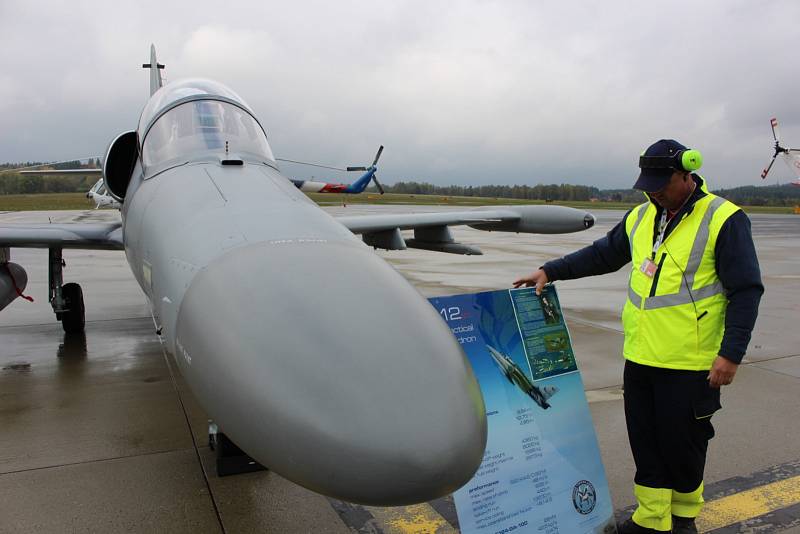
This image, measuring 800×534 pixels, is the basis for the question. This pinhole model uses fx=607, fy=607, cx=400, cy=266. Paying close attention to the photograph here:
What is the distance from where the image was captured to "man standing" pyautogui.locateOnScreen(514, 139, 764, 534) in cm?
288

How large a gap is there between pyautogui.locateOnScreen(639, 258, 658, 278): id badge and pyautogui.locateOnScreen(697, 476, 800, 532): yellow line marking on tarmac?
150 cm

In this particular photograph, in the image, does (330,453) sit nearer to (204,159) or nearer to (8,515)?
(8,515)

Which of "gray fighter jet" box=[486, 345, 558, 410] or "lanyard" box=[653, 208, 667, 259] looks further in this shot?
"lanyard" box=[653, 208, 667, 259]

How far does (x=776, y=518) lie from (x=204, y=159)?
4.30 m

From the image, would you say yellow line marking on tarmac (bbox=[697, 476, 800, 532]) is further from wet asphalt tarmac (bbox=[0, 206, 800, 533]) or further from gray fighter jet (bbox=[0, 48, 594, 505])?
gray fighter jet (bbox=[0, 48, 594, 505])

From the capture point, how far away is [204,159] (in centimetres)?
438

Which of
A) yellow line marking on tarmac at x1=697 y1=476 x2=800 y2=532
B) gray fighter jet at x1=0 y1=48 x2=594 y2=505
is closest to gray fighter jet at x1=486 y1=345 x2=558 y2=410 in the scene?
gray fighter jet at x1=0 y1=48 x2=594 y2=505

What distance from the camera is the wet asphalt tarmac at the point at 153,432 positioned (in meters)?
3.51

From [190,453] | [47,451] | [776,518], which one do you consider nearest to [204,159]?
[190,453]

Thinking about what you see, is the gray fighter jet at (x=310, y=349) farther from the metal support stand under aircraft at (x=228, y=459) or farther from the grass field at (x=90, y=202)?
the grass field at (x=90, y=202)

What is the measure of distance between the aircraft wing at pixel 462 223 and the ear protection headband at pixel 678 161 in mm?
5602

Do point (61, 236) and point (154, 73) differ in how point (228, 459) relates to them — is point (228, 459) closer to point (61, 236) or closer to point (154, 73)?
point (61, 236)

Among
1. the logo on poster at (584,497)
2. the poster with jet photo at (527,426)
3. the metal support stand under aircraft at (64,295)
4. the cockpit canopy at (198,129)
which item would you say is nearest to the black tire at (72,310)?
the metal support stand under aircraft at (64,295)

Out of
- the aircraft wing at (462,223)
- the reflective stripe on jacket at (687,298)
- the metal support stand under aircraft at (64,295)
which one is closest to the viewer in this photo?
the reflective stripe on jacket at (687,298)
